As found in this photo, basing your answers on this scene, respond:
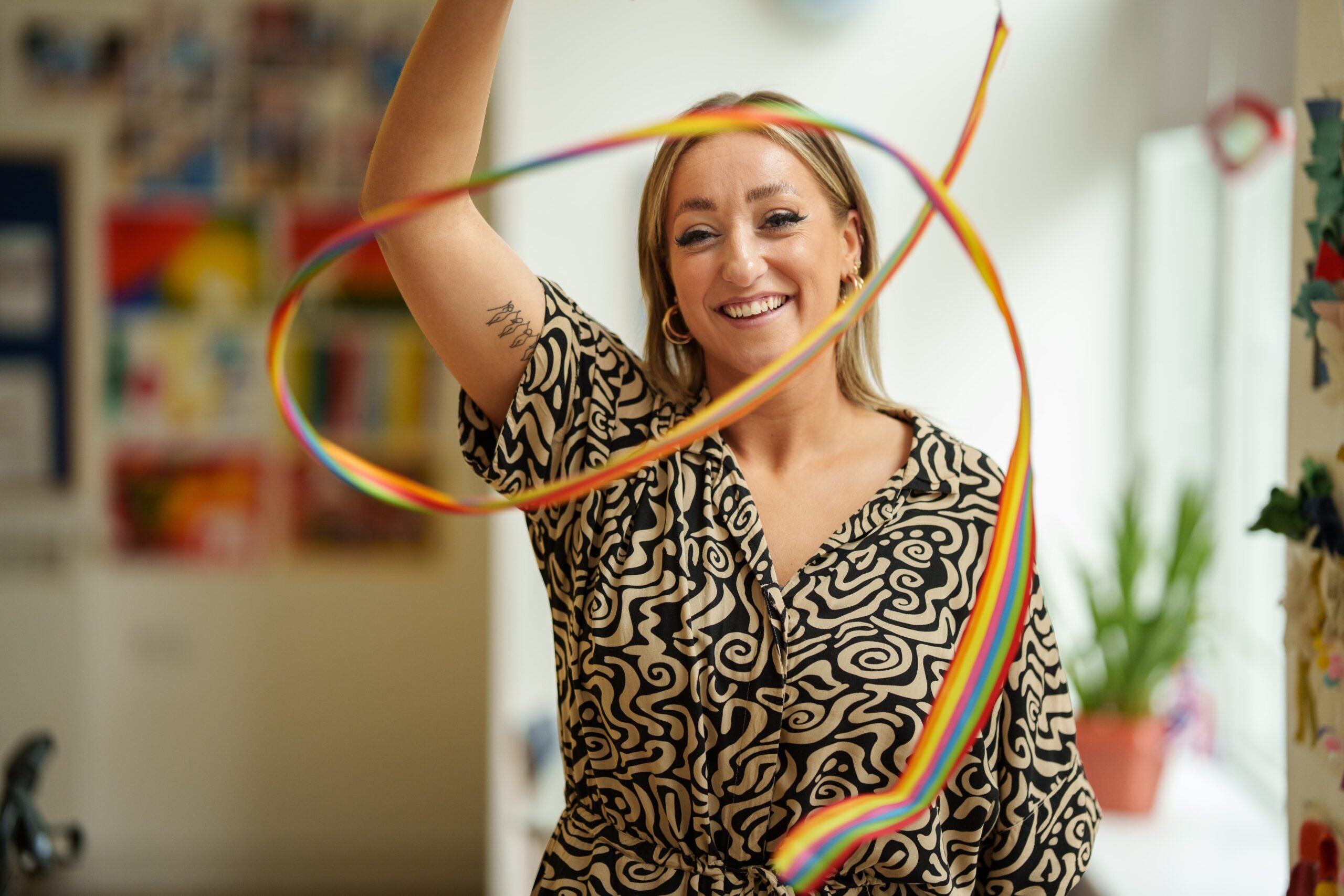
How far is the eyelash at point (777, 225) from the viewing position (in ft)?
3.67

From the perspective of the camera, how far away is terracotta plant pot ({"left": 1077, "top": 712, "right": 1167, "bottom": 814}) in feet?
7.88

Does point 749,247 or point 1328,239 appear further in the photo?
point 1328,239

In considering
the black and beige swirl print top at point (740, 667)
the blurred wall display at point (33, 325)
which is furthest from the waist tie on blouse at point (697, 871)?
the blurred wall display at point (33, 325)

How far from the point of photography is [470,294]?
1.09m

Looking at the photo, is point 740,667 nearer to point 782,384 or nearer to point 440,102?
point 782,384

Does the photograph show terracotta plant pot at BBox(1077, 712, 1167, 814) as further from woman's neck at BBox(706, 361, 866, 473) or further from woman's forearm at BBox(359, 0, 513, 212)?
woman's forearm at BBox(359, 0, 513, 212)

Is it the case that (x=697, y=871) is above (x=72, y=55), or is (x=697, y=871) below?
below

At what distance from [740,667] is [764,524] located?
0.15 metres

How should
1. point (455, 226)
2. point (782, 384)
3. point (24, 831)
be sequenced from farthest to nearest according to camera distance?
point (24, 831), point (455, 226), point (782, 384)

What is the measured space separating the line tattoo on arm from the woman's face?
147 mm

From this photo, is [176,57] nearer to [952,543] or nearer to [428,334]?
[428,334]

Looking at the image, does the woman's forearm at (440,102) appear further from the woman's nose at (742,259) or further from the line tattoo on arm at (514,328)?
the woman's nose at (742,259)

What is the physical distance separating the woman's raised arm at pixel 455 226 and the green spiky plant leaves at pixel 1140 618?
1707 millimetres

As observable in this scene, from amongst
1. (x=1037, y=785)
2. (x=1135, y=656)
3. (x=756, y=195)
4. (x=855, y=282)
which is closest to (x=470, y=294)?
(x=756, y=195)
